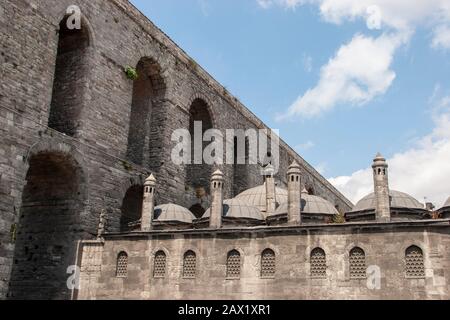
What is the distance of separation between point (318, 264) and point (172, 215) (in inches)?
270

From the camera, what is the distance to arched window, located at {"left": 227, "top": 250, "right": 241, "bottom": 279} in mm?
18078

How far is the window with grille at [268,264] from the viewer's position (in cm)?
1773

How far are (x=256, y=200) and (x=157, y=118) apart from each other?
6.63 m

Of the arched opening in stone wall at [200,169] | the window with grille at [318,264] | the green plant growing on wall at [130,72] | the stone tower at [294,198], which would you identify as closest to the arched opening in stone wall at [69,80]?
the green plant growing on wall at [130,72]

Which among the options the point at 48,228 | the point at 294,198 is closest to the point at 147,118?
the point at 48,228

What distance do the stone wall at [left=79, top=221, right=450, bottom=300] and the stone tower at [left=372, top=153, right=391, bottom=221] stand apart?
1312 mm

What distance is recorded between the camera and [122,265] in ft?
64.2

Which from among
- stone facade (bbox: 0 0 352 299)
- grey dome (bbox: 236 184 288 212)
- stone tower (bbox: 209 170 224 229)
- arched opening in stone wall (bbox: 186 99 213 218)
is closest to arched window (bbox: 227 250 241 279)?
stone tower (bbox: 209 170 224 229)

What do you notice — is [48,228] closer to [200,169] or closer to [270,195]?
[270,195]

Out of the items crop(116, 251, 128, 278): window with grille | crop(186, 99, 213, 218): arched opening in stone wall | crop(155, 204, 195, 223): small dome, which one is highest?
crop(186, 99, 213, 218): arched opening in stone wall

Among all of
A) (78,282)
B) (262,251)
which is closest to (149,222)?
(78,282)

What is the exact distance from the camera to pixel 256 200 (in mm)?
25438

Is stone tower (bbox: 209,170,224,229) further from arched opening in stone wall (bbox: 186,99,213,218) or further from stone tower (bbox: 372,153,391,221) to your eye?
arched opening in stone wall (bbox: 186,99,213,218)
